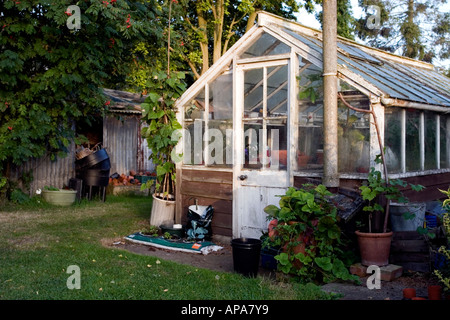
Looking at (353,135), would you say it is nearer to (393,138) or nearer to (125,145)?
(393,138)

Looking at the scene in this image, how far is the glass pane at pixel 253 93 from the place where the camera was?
334 inches

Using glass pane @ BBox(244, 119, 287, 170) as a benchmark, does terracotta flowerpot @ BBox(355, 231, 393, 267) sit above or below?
below

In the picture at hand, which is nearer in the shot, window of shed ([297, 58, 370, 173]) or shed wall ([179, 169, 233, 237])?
window of shed ([297, 58, 370, 173])

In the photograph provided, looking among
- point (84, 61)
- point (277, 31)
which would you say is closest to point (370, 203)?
point (277, 31)

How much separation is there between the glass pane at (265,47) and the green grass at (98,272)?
3921mm

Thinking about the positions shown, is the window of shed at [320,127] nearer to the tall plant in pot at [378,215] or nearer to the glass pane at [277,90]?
the glass pane at [277,90]

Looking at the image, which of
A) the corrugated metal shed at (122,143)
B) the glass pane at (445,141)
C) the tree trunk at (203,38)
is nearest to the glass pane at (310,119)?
the glass pane at (445,141)

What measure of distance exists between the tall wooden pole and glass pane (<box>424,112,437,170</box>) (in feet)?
7.66

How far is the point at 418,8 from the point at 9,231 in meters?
25.2

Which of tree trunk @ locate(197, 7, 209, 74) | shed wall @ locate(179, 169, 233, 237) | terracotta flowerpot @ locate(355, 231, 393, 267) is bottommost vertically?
terracotta flowerpot @ locate(355, 231, 393, 267)

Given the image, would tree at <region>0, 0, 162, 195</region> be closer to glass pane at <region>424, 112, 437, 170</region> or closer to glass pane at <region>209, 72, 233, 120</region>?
glass pane at <region>209, 72, 233, 120</region>

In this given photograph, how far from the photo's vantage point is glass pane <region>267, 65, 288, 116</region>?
26.7ft

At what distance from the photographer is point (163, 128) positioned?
9.44 meters

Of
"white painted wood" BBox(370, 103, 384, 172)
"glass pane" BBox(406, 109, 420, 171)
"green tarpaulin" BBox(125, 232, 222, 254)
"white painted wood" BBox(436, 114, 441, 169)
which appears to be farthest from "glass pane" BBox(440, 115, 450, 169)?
"green tarpaulin" BBox(125, 232, 222, 254)
